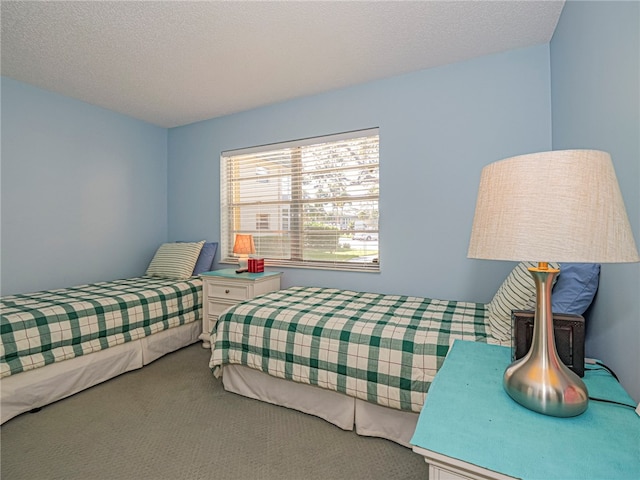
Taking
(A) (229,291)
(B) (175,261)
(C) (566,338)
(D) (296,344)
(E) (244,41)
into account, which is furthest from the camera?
(B) (175,261)

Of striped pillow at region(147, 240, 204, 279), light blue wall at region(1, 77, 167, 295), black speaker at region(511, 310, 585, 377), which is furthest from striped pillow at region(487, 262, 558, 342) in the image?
light blue wall at region(1, 77, 167, 295)

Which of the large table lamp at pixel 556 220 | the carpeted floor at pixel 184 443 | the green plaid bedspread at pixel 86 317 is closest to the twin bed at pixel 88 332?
the green plaid bedspread at pixel 86 317

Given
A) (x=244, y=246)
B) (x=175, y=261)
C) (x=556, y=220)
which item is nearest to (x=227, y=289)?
(x=244, y=246)

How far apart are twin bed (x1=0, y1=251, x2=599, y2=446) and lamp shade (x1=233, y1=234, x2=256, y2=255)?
82cm

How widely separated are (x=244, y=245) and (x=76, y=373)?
1.62m

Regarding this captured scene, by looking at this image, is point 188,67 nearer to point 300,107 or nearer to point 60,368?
point 300,107

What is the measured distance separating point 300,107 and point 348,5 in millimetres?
1304

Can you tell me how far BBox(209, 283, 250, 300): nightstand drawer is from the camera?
2.75 metres

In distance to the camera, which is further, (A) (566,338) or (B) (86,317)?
(B) (86,317)

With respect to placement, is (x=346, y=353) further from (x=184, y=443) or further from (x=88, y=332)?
(x=88, y=332)

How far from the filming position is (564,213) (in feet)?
2.26

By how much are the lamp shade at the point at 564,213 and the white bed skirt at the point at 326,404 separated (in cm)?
125

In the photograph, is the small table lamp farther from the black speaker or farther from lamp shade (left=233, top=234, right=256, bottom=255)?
the black speaker

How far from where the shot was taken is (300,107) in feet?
10.0
